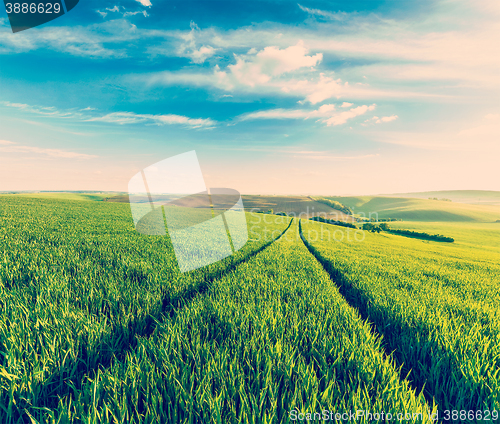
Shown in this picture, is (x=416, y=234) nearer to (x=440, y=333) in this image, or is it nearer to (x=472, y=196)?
(x=440, y=333)

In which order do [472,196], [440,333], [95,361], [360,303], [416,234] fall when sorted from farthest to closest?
[472,196]
[416,234]
[360,303]
[440,333]
[95,361]

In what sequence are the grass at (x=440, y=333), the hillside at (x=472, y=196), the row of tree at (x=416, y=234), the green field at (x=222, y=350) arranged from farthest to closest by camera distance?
the hillside at (x=472, y=196)
the row of tree at (x=416, y=234)
the grass at (x=440, y=333)
the green field at (x=222, y=350)

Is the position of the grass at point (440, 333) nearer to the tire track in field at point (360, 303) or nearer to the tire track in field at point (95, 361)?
the tire track in field at point (360, 303)

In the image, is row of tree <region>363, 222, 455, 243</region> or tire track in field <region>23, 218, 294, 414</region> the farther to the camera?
row of tree <region>363, 222, 455, 243</region>

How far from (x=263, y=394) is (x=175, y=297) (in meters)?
2.50

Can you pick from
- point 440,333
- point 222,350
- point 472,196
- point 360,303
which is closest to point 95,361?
point 222,350

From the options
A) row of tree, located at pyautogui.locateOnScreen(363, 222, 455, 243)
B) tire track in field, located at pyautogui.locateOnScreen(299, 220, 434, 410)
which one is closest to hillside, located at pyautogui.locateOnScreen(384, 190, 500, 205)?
row of tree, located at pyautogui.locateOnScreen(363, 222, 455, 243)

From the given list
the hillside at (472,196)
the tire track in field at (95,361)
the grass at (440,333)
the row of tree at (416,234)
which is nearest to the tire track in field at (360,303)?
the grass at (440,333)

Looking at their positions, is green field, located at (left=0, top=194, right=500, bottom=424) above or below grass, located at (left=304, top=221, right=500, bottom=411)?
above

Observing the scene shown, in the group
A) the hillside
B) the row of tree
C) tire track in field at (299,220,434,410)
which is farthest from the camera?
the hillside

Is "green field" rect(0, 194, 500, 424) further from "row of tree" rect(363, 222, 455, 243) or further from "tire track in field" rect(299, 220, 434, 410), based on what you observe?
"row of tree" rect(363, 222, 455, 243)

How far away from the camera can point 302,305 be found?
3.35 m

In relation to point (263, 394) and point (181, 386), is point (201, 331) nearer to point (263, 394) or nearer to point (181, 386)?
point (181, 386)

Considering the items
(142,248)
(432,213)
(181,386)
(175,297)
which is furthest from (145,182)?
(432,213)
